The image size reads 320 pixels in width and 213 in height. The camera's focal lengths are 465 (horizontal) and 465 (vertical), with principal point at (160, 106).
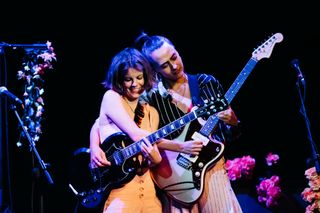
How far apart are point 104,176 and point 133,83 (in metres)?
0.63

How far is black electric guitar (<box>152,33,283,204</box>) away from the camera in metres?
3.09

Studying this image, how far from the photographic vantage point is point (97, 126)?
3172 millimetres

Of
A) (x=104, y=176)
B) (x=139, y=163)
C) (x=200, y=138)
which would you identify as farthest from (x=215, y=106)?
(x=104, y=176)

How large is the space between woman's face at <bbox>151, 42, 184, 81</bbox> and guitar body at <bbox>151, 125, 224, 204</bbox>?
0.56 metres

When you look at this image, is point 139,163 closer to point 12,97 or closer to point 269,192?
point 12,97

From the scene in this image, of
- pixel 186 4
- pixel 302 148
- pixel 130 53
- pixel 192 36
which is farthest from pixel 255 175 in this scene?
pixel 130 53

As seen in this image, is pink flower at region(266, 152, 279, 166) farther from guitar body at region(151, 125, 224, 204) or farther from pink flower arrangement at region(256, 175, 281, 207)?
guitar body at region(151, 125, 224, 204)

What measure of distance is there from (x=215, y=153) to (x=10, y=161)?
7.16 ft

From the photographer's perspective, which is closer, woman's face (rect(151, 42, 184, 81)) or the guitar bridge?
the guitar bridge

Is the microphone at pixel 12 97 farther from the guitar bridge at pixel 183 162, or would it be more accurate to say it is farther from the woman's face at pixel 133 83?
the guitar bridge at pixel 183 162

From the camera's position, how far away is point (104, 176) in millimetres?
2986

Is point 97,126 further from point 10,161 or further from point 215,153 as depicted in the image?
point 10,161

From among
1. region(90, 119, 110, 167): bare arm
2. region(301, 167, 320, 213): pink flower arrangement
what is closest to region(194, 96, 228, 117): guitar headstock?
region(90, 119, 110, 167): bare arm

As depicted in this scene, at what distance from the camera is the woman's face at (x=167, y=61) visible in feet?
10.8
